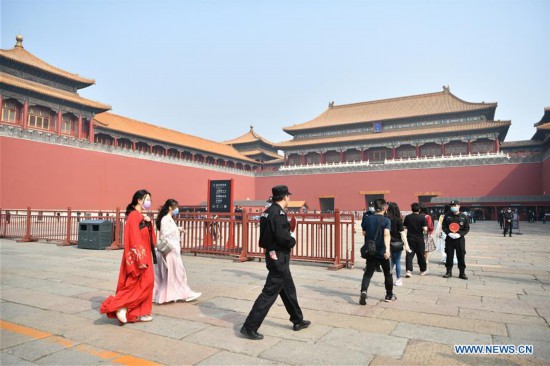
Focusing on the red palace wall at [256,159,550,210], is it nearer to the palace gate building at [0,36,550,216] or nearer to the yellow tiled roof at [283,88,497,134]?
the palace gate building at [0,36,550,216]

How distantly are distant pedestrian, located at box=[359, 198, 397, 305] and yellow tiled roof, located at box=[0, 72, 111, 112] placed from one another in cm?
2122

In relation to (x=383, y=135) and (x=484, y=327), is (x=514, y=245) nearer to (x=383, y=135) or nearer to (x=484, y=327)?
(x=484, y=327)

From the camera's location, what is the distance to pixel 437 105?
30719 millimetres

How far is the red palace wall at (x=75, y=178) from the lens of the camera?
1852cm

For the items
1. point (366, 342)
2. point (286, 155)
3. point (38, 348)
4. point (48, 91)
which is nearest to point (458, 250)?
point (366, 342)

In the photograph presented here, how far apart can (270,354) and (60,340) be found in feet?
5.80

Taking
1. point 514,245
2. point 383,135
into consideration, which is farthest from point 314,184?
point 514,245

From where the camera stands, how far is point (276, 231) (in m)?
3.27

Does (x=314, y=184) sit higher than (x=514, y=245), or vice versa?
(x=314, y=184)

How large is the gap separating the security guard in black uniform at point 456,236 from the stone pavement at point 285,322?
0.37m

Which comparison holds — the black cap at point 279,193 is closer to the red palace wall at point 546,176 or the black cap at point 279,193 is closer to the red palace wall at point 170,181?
the red palace wall at point 170,181

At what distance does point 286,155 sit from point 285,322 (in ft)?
106

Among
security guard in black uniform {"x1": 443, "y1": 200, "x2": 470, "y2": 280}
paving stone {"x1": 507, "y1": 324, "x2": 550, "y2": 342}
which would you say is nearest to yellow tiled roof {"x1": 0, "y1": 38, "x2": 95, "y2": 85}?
security guard in black uniform {"x1": 443, "y1": 200, "x2": 470, "y2": 280}

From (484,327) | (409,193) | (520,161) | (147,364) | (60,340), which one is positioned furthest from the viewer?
(409,193)
